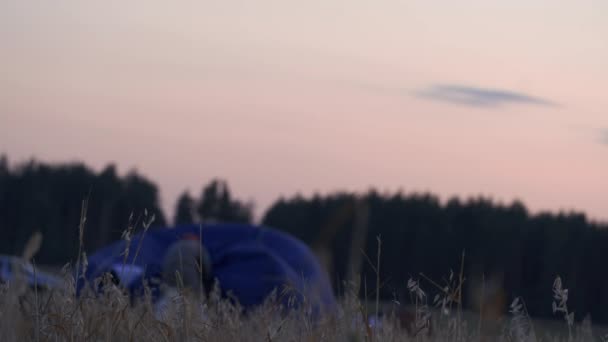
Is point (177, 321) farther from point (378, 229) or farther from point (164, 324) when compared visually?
point (378, 229)

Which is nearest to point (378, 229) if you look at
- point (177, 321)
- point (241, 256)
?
point (241, 256)

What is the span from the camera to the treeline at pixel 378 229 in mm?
3414

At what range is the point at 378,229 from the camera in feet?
46.3

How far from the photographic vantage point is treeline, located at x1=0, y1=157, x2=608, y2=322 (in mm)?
3414

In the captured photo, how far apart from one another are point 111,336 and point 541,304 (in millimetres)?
3834

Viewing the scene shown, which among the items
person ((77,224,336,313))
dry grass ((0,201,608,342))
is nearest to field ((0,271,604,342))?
dry grass ((0,201,608,342))

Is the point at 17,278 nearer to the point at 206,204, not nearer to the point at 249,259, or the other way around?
the point at 206,204

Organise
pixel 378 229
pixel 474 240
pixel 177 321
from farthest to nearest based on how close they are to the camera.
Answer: pixel 474 240 < pixel 378 229 < pixel 177 321

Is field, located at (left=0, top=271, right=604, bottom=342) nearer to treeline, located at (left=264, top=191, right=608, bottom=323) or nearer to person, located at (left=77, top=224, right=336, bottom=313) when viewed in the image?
treeline, located at (left=264, top=191, right=608, bottom=323)

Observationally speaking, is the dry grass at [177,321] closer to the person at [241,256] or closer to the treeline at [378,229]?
the treeline at [378,229]

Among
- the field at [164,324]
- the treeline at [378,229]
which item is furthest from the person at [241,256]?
the field at [164,324]

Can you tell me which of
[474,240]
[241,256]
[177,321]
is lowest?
[474,240]

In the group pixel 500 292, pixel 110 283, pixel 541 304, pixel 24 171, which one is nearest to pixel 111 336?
pixel 110 283

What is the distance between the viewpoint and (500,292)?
1.83 m
